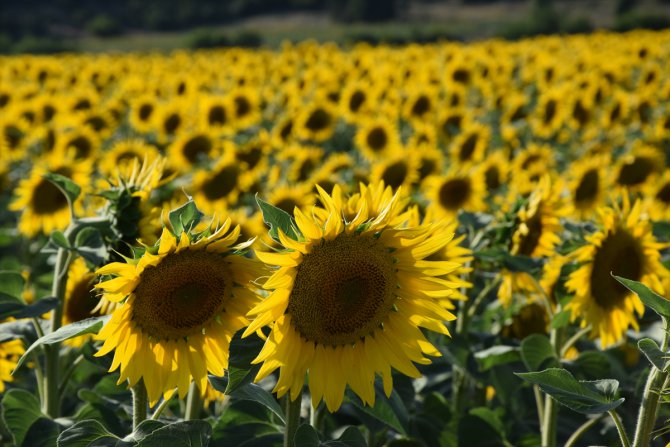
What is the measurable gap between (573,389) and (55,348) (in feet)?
4.77

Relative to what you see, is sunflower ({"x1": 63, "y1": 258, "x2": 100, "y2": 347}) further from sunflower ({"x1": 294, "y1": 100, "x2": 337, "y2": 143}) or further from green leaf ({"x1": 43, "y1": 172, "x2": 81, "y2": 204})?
sunflower ({"x1": 294, "y1": 100, "x2": 337, "y2": 143})

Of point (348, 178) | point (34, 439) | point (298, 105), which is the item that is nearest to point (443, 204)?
point (348, 178)

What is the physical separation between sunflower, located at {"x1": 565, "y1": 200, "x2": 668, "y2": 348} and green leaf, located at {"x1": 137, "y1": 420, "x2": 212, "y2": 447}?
1337mm

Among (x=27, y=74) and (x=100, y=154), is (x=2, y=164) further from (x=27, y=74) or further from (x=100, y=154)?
(x=27, y=74)

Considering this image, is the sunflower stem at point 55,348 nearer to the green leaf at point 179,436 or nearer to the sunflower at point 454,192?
the green leaf at point 179,436

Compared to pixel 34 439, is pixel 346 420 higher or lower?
lower

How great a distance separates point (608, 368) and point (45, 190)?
3226mm

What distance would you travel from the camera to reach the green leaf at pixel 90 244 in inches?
80.5

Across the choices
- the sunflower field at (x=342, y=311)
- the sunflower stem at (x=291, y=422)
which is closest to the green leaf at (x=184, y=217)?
the sunflower field at (x=342, y=311)

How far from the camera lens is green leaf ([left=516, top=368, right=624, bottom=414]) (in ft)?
5.24

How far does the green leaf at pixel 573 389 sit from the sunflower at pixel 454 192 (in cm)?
308

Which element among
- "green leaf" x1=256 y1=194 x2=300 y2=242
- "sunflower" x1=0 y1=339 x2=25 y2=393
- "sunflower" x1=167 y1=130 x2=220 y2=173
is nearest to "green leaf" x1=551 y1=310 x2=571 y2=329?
"green leaf" x1=256 y1=194 x2=300 y2=242

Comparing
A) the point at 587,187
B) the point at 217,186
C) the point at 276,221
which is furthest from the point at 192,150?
the point at 276,221

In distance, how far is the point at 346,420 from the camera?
3037 millimetres
